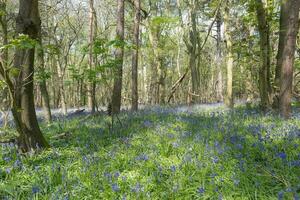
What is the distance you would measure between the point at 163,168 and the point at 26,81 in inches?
128

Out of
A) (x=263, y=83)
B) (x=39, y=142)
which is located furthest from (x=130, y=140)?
(x=263, y=83)

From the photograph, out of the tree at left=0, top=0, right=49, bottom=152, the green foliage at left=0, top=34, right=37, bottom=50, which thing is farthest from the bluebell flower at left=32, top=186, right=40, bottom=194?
the green foliage at left=0, top=34, right=37, bottom=50

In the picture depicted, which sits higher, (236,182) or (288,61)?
(288,61)

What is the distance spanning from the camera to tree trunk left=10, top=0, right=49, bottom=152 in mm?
5633

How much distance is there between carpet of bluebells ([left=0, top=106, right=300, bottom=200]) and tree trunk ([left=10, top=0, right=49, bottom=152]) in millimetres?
336

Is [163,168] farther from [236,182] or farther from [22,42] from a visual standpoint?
[22,42]

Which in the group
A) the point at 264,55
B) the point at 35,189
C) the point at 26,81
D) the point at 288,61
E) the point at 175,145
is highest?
the point at 264,55

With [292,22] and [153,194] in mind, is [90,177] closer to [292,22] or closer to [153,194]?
[153,194]

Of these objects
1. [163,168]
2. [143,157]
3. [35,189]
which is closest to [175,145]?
[143,157]

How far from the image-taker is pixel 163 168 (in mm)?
4586

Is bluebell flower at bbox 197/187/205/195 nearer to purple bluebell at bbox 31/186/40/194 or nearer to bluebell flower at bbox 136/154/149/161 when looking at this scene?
Result: bluebell flower at bbox 136/154/149/161

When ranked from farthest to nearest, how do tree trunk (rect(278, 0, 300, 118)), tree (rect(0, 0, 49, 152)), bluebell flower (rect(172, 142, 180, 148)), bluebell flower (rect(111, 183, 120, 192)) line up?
1. tree trunk (rect(278, 0, 300, 118))
2. bluebell flower (rect(172, 142, 180, 148))
3. tree (rect(0, 0, 49, 152))
4. bluebell flower (rect(111, 183, 120, 192))

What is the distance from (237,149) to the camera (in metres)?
5.45

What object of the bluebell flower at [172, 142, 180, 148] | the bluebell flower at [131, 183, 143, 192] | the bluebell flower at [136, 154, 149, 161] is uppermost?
the bluebell flower at [172, 142, 180, 148]
